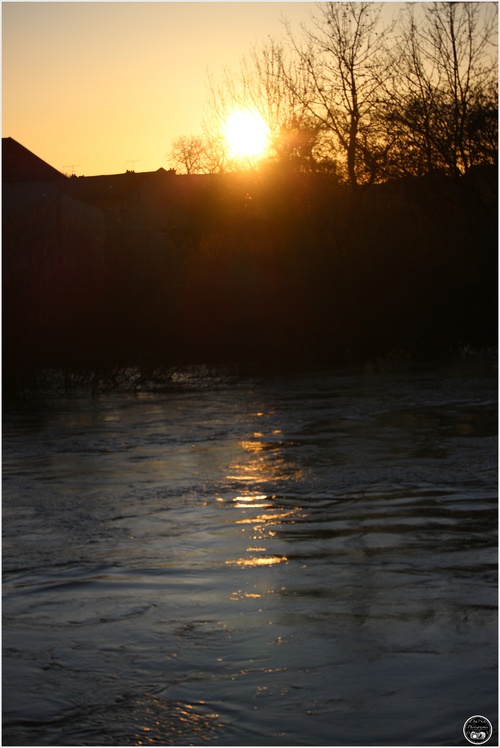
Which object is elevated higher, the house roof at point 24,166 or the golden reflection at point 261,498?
the house roof at point 24,166

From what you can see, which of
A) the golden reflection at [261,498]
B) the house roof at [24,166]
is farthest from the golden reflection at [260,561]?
the house roof at [24,166]

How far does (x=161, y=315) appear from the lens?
26297 millimetres

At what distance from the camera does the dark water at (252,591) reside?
15.8 ft

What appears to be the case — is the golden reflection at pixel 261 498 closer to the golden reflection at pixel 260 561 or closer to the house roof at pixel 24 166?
the golden reflection at pixel 260 561

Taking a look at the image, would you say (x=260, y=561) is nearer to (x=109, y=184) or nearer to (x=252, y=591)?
(x=252, y=591)

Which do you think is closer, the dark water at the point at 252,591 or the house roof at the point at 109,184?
the dark water at the point at 252,591

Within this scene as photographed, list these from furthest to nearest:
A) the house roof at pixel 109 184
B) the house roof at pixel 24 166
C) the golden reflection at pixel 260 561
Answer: the house roof at pixel 109 184
the house roof at pixel 24 166
the golden reflection at pixel 260 561

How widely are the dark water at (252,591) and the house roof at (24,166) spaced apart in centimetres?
4810

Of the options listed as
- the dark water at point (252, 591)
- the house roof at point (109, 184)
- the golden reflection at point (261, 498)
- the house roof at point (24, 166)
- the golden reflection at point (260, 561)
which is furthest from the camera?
the house roof at point (109, 184)

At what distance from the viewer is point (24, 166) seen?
6244 centimetres

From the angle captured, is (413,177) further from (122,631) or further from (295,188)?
(122,631)

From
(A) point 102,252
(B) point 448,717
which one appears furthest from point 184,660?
(A) point 102,252

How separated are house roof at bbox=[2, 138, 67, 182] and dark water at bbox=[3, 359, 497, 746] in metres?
48.1

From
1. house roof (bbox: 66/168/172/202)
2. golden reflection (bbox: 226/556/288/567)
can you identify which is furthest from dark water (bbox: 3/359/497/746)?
house roof (bbox: 66/168/172/202)
